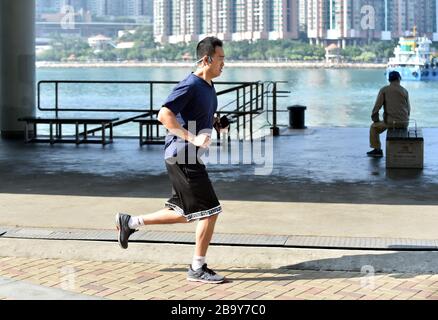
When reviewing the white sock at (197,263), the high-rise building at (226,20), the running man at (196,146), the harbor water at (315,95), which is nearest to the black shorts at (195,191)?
the running man at (196,146)

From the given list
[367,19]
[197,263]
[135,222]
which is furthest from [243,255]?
[367,19]

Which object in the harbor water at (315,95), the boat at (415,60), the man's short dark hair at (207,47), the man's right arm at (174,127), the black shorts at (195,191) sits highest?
the boat at (415,60)

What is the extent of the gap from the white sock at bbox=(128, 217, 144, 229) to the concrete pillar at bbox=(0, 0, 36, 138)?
10.7m

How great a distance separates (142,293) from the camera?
5750mm

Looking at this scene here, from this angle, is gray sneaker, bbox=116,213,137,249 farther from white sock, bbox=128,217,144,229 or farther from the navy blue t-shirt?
the navy blue t-shirt

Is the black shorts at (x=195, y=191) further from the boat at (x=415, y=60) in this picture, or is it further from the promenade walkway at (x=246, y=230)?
the boat at (x=415, y=60)

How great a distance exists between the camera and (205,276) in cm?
605

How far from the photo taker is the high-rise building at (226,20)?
3356 inches

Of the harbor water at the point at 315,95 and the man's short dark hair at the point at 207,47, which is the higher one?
the man's short dark hair at the point at 207,47

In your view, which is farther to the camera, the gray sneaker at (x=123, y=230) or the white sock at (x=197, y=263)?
the gray sneaker at (x=123, y=230)

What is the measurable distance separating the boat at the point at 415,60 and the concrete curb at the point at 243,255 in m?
82.7

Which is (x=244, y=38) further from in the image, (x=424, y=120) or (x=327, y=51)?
(x=424, y=120)

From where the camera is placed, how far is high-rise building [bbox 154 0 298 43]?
8525 centimetres

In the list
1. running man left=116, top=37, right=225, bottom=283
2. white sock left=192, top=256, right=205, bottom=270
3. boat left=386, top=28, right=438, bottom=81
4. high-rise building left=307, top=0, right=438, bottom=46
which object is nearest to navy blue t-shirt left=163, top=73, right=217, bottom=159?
running man left=116, top=37, right=225, bottom=283
